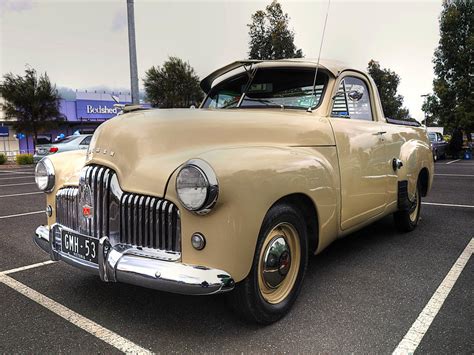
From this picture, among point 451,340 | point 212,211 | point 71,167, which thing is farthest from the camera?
point 71,167

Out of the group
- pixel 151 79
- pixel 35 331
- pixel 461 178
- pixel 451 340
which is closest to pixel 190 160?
pixel 35 331

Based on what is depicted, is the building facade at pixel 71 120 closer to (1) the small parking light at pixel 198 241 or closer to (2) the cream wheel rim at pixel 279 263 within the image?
(2) the cream wheel rim at pixel 279 263

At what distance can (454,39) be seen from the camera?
79.5 feet

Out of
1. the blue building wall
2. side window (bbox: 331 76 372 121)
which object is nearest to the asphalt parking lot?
side window (bbox: 331 76 372 121)

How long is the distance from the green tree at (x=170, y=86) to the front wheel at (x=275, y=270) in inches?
783

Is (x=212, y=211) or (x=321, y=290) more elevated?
(x=212, y=211)

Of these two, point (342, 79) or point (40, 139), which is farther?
point (40, 139)

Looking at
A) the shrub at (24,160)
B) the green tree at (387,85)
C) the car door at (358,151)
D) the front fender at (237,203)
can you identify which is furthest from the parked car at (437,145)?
the shrub at (24,160)

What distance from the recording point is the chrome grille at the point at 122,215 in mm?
2334

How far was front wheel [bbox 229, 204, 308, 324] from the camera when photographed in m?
2.44

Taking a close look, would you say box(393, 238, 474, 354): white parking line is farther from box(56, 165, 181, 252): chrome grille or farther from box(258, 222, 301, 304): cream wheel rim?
box(56, 165, 181, 252): chrome grille

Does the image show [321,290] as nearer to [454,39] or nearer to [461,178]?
[461,178]

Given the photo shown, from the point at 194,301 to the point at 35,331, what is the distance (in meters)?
1.06

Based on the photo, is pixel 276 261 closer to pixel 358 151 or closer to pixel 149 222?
pixel 149 222
